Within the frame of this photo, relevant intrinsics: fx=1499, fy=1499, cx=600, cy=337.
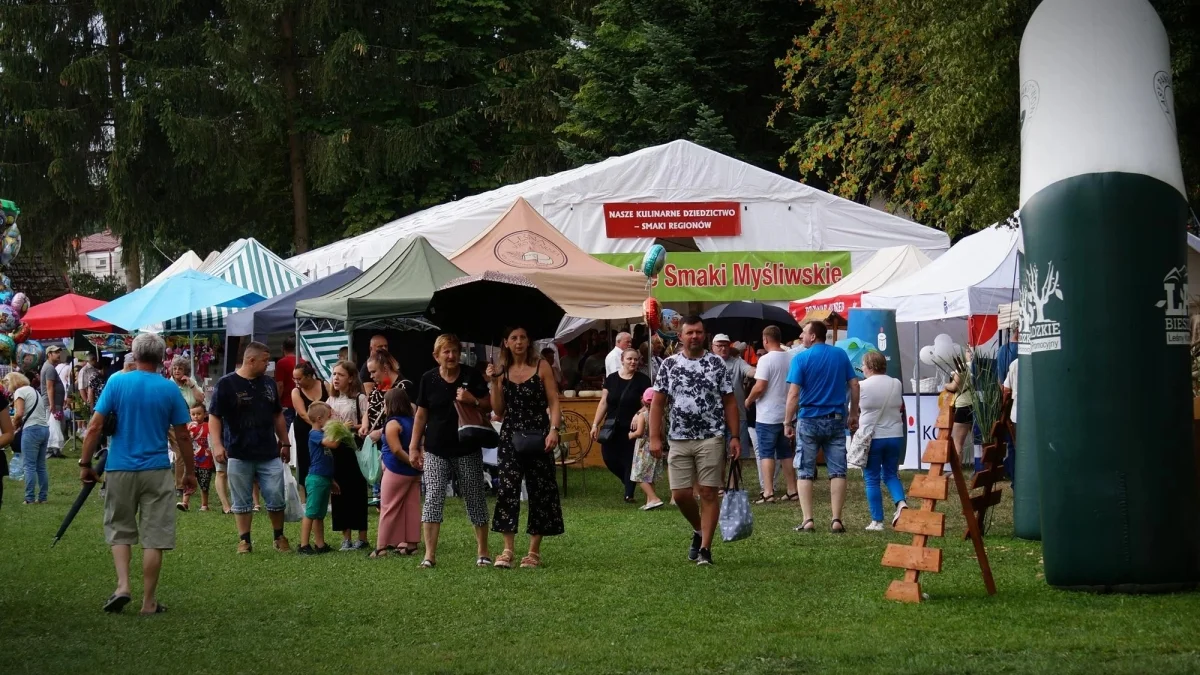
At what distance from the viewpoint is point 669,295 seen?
2305cm

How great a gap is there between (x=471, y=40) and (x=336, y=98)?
16.8 feet

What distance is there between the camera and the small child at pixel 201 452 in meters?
16.7

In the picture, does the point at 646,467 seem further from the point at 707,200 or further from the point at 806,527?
the point at 707,200

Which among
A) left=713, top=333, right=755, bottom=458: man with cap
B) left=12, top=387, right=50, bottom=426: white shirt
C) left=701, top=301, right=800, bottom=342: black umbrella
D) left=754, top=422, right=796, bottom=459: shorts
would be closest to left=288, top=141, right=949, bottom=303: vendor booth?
left=701, top=301, right=800, bottom=342: black umbrella

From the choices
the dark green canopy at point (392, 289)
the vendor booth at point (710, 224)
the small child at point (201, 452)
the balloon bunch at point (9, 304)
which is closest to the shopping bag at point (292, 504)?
the balloon bunch at point (9, 304)

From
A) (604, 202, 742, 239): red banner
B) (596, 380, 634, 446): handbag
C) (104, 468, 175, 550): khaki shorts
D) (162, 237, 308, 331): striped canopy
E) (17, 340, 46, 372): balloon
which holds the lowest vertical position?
(104, 468, 175, 550): khaki shorts

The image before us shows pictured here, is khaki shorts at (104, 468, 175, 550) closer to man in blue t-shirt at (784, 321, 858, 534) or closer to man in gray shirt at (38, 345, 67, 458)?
man in blue t-shirt at (784, 321, 858, 534)

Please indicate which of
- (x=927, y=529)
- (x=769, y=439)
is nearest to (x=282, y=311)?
(x=769, y=439)

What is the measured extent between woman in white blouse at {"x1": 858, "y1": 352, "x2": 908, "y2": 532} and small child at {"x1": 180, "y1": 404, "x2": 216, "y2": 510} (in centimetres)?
765

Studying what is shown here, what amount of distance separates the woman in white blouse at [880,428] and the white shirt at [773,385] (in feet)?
6.34

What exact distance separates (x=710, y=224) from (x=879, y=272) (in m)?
3.01

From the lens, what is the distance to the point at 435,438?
1103 cm

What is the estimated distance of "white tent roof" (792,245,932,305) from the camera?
2159cm

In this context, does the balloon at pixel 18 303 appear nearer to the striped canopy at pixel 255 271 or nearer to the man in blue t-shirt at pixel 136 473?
the man in blue t-shirt at pixel 136 473
